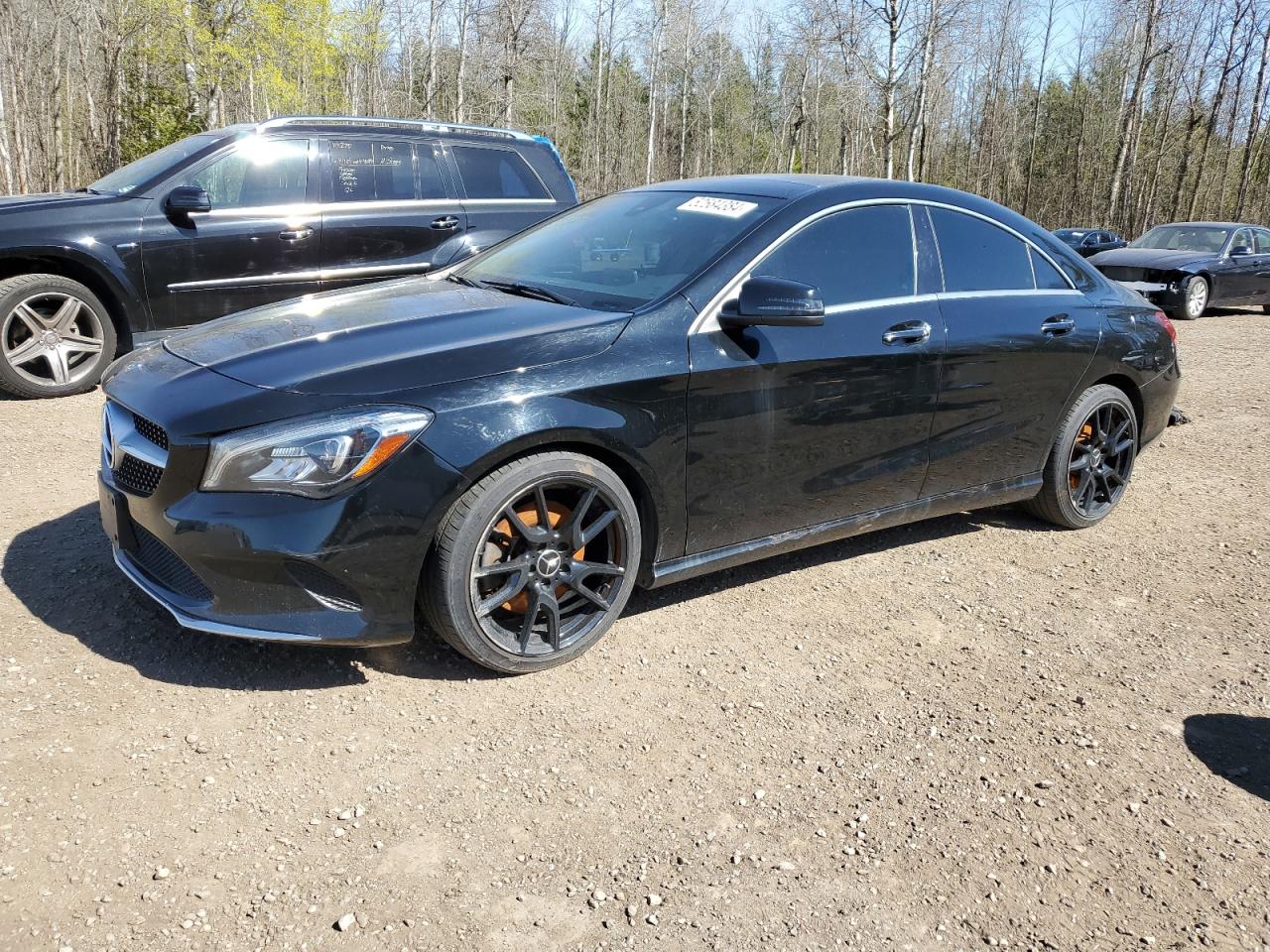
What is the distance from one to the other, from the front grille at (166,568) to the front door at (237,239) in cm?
415

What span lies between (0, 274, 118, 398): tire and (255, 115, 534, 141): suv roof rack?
5.95 ft

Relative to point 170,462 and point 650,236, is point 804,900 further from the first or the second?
point 650,236

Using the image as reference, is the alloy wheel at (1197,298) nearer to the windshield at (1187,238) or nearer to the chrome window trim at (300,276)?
the windshield at (1187,238)

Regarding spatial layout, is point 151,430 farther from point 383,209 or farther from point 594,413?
point 383,209

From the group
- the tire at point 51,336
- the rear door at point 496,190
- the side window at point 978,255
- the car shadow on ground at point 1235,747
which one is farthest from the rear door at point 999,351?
the tire at point 51,336

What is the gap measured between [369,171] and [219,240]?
4.23 feet

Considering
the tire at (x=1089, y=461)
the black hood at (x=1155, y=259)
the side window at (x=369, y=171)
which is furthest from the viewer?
the black hood at (x=1155, y=259)

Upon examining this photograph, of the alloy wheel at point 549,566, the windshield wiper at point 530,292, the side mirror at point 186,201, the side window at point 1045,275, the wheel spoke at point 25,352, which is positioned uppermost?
the side mirror at point 186,201

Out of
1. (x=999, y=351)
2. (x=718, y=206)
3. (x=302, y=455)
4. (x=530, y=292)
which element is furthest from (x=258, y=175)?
(x=999, y=351)

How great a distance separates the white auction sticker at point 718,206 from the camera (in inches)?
151

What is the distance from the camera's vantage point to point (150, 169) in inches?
274

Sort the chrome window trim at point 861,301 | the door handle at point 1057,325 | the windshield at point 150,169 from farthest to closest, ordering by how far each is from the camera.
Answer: the windshield at point 150,169 < the door handle at point 1057,325 < the chrome window trim at point 861,301

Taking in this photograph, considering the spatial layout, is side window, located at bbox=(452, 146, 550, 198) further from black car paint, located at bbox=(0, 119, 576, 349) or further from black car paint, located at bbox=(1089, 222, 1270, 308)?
black car paint, located at bbox=(1089, 222, 1270, 308)

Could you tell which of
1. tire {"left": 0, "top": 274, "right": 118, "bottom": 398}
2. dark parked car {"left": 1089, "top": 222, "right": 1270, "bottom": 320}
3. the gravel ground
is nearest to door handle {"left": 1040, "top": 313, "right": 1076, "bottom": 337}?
the gravel ground
